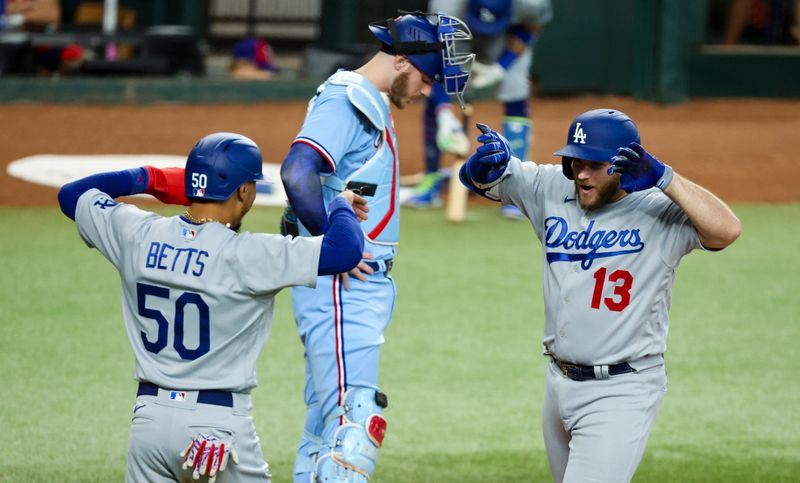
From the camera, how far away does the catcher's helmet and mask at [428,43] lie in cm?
427

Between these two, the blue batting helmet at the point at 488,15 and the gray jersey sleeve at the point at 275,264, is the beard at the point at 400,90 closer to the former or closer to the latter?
the gray jersey sleeve at the point at 275,264

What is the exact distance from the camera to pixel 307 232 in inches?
163

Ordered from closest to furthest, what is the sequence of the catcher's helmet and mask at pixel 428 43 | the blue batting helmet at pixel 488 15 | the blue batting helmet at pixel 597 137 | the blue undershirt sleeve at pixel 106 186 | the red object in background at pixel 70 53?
the blue undershirt sleeve at pixel 106 186 → the blue batting helmet at pixel 597 137 → the catcher's helmet and mask at pixel 428 43 → the blue batting helmet at pixel 488 15 → the red object in background at pixel 70 53

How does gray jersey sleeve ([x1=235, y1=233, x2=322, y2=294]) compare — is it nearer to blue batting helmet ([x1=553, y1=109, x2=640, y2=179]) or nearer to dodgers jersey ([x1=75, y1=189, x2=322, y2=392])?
dodgers jersey ([x1=75, y1=189, x2=322, y2=392])

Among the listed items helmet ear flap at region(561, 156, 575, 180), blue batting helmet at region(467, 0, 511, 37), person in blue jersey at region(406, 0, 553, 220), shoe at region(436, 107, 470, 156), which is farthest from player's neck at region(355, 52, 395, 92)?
blue batting helmet at region(467, 0, 511, 37)

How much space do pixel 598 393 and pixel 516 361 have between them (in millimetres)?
2737

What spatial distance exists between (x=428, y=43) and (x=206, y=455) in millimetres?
1650

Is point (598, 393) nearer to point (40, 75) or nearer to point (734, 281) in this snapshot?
point (734, 281)

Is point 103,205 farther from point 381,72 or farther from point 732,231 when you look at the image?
point 732,231

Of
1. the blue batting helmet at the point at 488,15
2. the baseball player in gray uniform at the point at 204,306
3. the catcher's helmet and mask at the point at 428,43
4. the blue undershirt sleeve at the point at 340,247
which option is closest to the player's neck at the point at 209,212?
the baseball player in gray uniform at the point at 204,306

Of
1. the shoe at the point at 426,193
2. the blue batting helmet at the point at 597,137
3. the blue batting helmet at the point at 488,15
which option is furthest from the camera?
the shoe at the point at 426,193

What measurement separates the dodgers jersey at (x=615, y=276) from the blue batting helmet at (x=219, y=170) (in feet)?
3.37

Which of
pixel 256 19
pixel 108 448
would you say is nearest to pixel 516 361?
pixel 108 448

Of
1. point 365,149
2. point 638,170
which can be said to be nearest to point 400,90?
point 365,149
